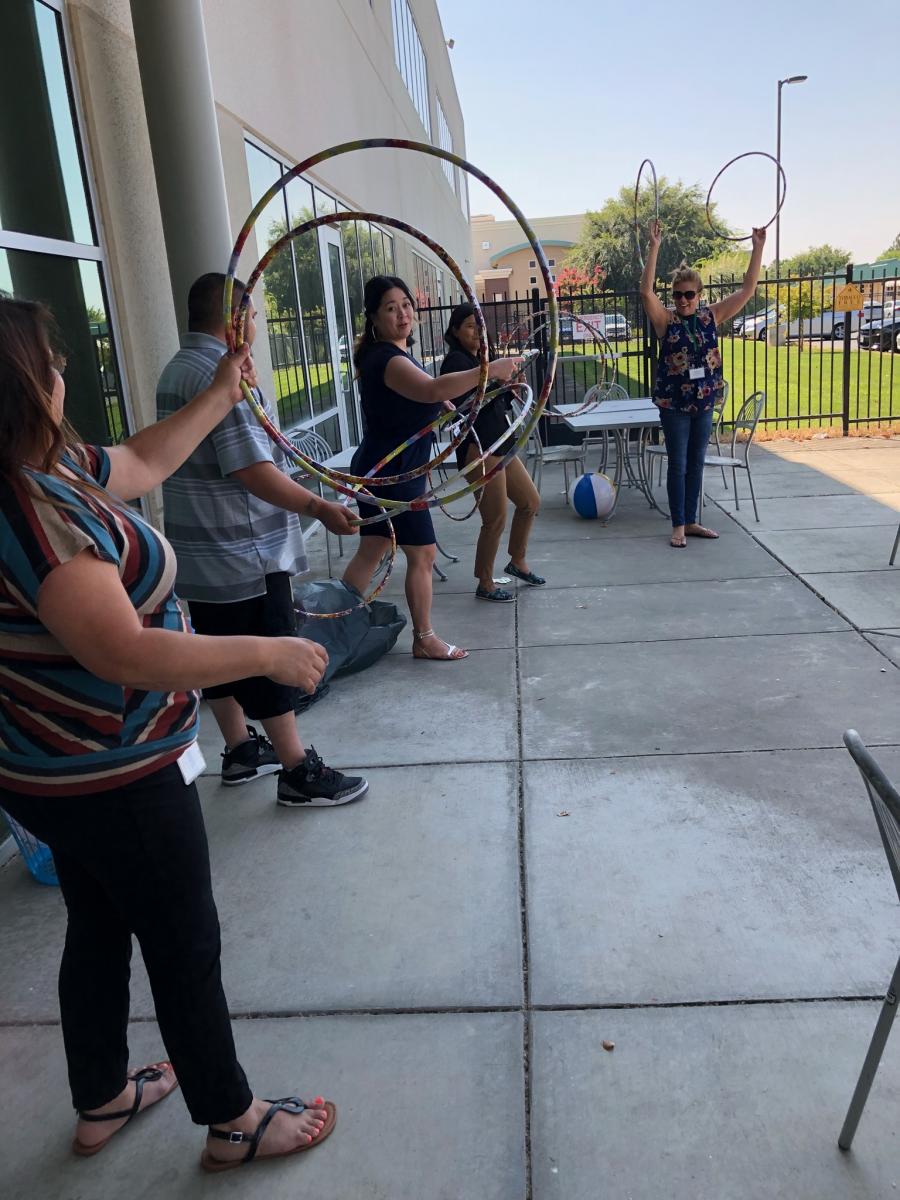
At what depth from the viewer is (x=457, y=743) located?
3770 millimetres

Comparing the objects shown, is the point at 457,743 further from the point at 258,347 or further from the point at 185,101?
the point at 258,347

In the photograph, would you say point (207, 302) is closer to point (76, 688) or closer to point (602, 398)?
point (76, 688)

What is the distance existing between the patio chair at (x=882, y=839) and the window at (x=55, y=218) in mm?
3336

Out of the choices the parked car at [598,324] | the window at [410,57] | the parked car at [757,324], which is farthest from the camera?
the window at [410,57]

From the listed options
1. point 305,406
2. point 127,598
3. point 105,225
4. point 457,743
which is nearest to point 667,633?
point 457,743

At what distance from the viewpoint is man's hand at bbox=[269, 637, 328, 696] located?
155cm

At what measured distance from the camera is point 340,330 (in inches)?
390

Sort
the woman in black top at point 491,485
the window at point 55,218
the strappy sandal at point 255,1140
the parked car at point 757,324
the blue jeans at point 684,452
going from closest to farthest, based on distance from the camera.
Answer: the strappy sandal at point 255,1140
the window at point 55,218
the woman in black top at point 491,485
the blue jeans at point 684,452
the parked car at point 757,324

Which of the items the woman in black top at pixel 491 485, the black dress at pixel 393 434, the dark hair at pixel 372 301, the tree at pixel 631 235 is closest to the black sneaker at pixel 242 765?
the black dress at pixel 393 434

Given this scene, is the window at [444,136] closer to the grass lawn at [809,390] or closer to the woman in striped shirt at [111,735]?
the grass lawn at [809,390]

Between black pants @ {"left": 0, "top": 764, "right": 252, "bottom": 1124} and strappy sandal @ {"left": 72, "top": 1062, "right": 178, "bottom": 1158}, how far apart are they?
0.15 feet

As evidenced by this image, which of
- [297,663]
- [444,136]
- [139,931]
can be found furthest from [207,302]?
[444,136]

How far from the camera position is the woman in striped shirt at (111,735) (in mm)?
1356

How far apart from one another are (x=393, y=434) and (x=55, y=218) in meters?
1.71
